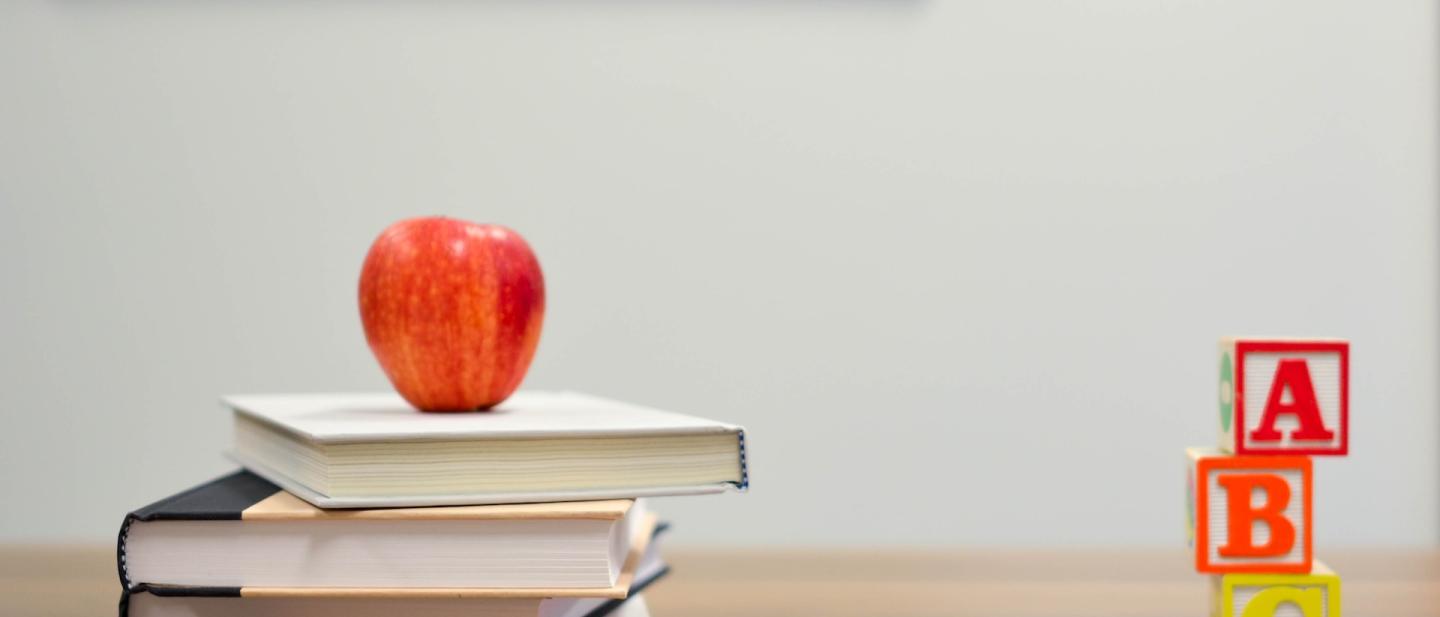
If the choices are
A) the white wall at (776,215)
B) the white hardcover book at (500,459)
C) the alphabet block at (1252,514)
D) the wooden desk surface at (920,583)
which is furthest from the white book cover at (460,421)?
the white wall at (776,215)

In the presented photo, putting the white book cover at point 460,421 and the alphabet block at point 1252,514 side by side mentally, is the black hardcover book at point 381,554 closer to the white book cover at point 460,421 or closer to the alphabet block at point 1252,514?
the white book cover at point 460,421

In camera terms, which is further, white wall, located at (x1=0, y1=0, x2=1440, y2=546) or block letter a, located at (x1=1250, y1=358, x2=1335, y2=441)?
white wall, located at (x1=0, y1=0, x2=1440, y2=546)

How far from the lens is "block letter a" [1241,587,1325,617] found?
66cm

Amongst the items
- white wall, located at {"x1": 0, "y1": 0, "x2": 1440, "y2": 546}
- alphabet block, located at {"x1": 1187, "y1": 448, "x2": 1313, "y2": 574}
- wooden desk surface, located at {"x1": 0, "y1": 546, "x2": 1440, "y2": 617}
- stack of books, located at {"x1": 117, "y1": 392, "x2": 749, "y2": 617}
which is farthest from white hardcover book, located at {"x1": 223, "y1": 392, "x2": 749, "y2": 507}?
white wall, located at {"x1": 0, "y1": 0, "x2": 1440, "y2": 546}

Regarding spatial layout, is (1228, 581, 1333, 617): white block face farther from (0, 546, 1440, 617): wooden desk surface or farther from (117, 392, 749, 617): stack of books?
(117, 392, 749, 617): stack of books

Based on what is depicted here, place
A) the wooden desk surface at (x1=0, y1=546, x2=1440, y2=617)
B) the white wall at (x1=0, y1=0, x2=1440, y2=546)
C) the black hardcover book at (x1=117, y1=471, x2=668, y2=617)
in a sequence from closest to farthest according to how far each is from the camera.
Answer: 1. the black hardcover book at (x1=117, y1=471, x2=668, y2=617)
2. the wooden desk surface at (x1=0, y1=546, x2=1440, y2=617)
3. the white wall at (x1=0, y1=0, x2=1440, y2=546)

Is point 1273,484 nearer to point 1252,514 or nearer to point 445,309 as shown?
point 1252,514

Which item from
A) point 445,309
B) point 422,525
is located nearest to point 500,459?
point 422,525

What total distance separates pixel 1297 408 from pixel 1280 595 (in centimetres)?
10

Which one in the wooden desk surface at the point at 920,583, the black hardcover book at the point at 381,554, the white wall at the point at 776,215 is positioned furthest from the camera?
the white wall at the point at 776,215

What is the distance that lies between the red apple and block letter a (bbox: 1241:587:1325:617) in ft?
1.59

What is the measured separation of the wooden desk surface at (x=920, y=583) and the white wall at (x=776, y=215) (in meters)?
0.42

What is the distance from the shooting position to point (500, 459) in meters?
0.65

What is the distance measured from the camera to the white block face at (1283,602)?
66 cm
